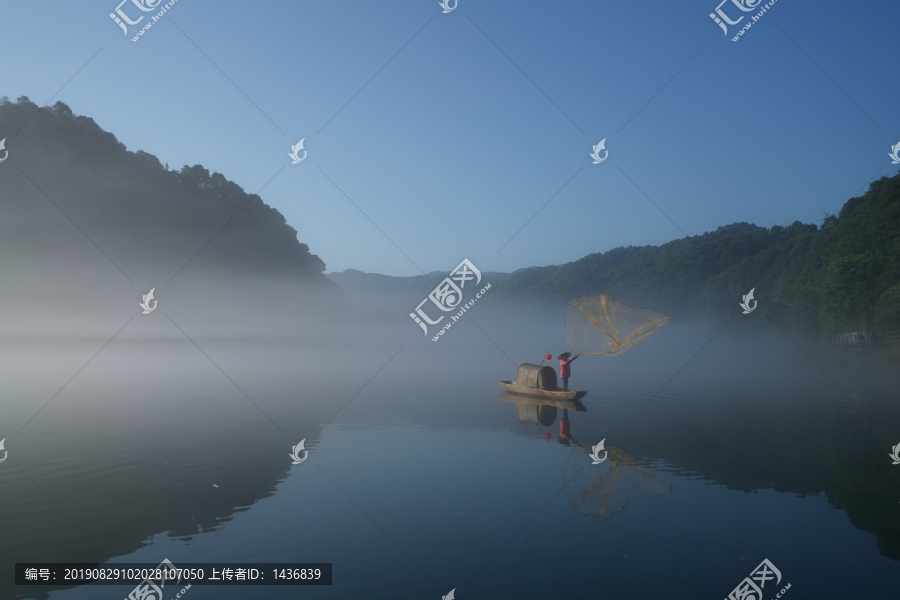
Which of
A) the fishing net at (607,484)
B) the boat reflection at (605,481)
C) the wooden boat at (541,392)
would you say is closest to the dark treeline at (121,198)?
the wooden boat at (541,392)

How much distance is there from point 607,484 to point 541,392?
14.8m

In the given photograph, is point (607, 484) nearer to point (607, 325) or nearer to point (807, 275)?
point (607, 325)

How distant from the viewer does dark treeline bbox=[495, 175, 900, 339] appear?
51062mm

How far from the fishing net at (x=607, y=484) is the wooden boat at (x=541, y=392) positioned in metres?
10.0

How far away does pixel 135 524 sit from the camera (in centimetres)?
1150

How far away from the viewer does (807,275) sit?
7112 centimetres

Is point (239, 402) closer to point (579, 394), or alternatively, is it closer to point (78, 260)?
point (579, 394)

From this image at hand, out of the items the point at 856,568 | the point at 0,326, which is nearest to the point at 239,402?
the point at 856,568

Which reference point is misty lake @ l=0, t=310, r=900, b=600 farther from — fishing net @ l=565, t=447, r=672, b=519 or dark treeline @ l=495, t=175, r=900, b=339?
dark treeline @ l=495, t=175, r=900, b=339

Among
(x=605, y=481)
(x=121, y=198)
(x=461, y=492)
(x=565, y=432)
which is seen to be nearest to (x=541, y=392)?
(x=565, y=432)

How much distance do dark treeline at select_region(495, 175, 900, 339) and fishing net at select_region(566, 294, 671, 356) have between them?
35.2 meters

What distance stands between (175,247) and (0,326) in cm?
3271

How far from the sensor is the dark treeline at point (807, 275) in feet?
168

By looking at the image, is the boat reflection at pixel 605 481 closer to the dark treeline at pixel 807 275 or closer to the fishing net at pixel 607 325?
the fishing net at pixel 607 325
